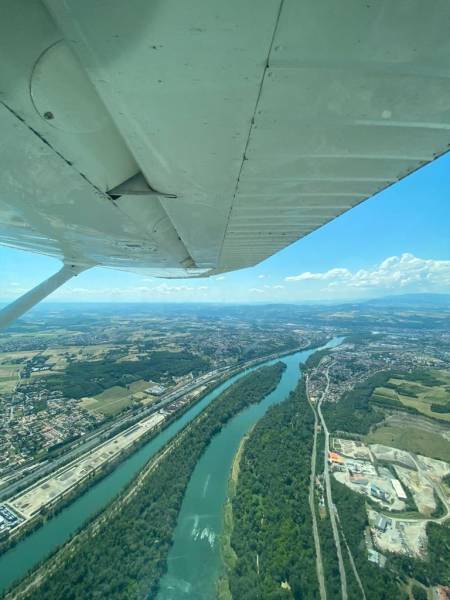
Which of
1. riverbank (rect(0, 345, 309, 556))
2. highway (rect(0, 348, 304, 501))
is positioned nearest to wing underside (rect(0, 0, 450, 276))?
riverbank (rect(0, 345, 309, 556))

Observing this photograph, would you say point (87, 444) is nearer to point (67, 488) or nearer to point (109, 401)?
point (67, 488)

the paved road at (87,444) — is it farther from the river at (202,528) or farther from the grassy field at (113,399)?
the river at (202,528)

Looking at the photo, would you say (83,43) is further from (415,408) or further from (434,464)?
(415,408)

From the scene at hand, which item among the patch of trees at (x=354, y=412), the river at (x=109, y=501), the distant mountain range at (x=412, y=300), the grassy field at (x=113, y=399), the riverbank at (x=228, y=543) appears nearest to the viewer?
the riverbank at (x=228, y=543)

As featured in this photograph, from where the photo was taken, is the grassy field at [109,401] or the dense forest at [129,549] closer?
the dense forest at [129,549]

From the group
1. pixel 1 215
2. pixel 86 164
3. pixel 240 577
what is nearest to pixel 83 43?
pixel 86 164

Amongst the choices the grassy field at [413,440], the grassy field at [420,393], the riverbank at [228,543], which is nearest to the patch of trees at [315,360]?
the grassy field at [420,393]

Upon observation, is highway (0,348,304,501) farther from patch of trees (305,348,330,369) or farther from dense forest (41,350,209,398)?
patch of trees (305,348,330,369)
